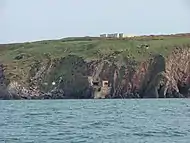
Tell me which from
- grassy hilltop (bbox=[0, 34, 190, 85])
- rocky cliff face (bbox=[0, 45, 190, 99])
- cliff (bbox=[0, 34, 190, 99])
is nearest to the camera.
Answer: rocky cliff face (bbox=[0, 45, 190, 99])

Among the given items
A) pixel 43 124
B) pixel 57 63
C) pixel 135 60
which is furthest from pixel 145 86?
pixel 43 124

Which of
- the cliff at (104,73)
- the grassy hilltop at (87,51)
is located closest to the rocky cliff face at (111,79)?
the cliff at (104,73)

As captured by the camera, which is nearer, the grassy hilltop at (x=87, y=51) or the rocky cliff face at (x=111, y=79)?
the rocky cliff face at (x=111, y=79)

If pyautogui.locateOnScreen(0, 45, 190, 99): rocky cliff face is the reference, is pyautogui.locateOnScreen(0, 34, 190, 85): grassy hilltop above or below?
above

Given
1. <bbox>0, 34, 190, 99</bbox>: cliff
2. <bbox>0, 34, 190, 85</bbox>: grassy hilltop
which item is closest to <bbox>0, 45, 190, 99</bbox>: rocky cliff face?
<bbox>0, 34, 190, 99</bbox>: cliff

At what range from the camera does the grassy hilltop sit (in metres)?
158

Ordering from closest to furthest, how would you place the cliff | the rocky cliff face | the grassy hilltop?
1. the rocky cliff face
2. the cliff
3. the grassy hilltop

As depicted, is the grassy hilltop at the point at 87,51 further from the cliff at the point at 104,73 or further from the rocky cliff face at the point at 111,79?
the rocky cliff face at the point at 111,79

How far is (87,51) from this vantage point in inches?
6457

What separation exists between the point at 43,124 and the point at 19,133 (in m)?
8.69

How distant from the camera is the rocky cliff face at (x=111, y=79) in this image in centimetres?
14762

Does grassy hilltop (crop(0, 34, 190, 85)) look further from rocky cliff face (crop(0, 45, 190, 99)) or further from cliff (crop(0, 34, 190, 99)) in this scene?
rocky cliff face (crop(0, 45, 190, 99))

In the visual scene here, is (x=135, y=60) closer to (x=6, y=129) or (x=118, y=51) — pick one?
(x=118, y=51)

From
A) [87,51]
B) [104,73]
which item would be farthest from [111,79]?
[87,51]
